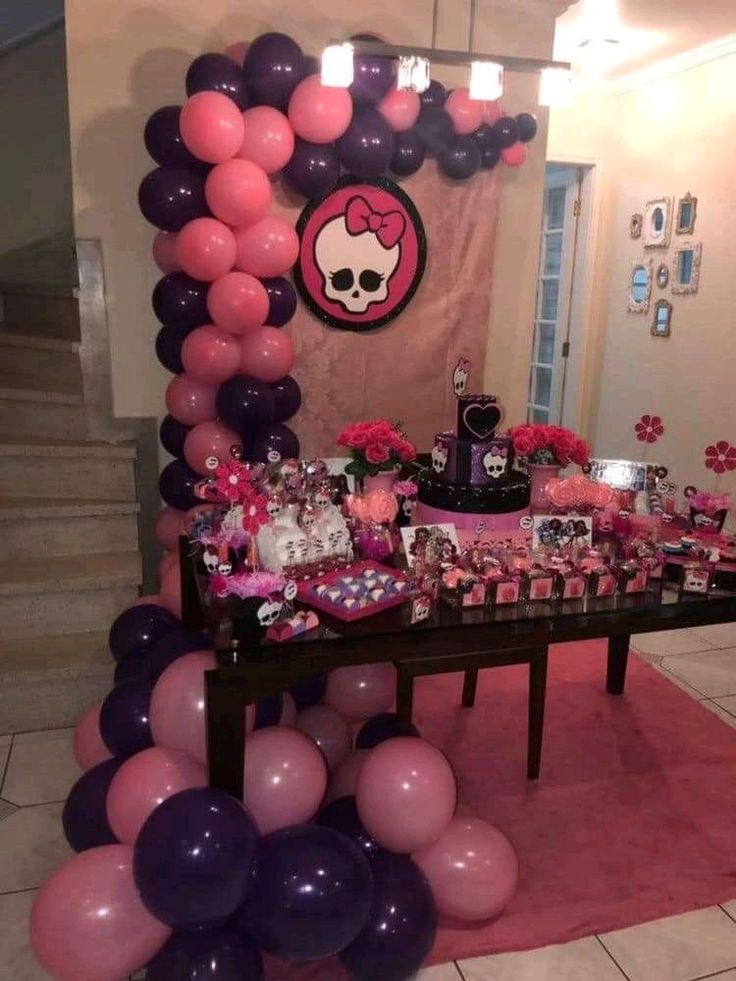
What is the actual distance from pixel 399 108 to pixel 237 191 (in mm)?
876

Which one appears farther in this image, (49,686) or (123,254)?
(123,254)

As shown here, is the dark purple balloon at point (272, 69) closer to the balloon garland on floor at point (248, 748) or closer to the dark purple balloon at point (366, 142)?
the balloon garland on floor at point (248, 748)

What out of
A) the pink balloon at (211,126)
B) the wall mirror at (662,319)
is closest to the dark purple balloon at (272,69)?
the pink balloon at (211,126)

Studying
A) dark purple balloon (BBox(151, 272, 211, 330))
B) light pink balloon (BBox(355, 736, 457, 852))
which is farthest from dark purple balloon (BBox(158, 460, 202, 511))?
light pink balloon (BBox(355, 736, 457, 852))

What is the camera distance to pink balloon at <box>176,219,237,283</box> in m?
2.89

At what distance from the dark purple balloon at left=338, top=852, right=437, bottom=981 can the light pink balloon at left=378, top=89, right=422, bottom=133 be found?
2.83m

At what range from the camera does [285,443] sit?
3.20 metres

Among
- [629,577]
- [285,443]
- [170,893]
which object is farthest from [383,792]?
[285,443]

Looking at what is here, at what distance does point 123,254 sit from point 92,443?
0.83 m

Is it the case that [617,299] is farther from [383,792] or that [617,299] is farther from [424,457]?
[383,792]

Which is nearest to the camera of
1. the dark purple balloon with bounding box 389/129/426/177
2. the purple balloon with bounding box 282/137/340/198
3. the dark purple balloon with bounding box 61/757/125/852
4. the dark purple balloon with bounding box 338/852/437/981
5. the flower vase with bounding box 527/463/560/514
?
the dark purple balloon with bounding box 338/852/437/981

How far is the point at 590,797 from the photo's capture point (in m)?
2.43

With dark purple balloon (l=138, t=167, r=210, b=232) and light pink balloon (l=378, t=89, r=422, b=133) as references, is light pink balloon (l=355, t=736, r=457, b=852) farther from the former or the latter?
light pink balloon (l=378, t=89, r=422, b=133)

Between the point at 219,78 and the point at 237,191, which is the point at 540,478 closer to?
the point at 237,191
